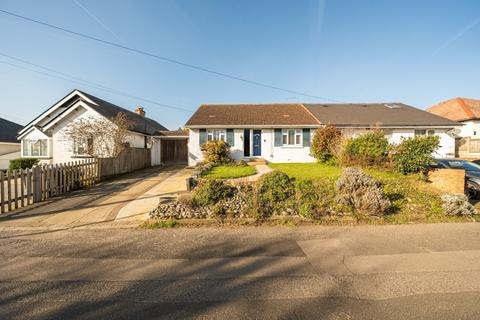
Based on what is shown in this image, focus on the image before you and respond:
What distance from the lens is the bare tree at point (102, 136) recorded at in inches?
557

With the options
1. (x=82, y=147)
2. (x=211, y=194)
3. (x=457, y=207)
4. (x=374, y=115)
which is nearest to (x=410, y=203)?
(x=457, y=207)

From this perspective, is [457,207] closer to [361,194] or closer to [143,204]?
[361,194]

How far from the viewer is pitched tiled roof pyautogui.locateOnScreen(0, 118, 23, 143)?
75.8 feet

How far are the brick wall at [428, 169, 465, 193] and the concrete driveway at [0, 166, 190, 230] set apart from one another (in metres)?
10.7

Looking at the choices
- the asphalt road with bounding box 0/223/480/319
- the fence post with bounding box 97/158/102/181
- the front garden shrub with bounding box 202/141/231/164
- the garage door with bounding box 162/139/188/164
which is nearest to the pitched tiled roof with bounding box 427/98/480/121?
the front garden shrub with bounding box 202/141/231/164

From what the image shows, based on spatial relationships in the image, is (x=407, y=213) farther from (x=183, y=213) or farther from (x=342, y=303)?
(x=183, y=213)

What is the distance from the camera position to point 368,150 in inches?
414

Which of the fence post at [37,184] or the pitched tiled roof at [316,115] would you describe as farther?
the pitched tiled roof at [316,115]

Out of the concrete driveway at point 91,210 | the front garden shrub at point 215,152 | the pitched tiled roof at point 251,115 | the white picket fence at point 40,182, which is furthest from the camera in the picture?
the pitched tiled roof at point 251,115

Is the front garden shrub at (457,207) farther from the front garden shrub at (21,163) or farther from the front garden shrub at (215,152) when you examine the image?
the front garden shrub at (21,163)

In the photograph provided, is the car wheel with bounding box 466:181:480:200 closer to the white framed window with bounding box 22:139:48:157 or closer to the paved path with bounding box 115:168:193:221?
the paved path with bounding box 115:168:193:221

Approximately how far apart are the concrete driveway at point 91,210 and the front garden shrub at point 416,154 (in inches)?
401

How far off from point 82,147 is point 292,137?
53.3 ft

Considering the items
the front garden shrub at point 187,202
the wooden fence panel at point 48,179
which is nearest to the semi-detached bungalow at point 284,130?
the wooden fence panel at point 48,179
